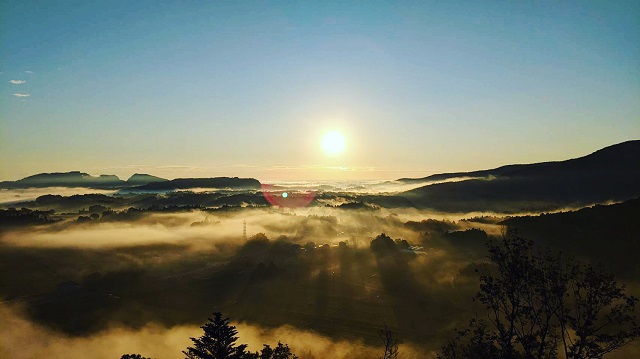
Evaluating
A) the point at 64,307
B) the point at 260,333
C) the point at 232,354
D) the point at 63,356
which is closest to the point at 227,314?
the point at 260,333

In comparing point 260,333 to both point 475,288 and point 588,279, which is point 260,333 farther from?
point 588,279

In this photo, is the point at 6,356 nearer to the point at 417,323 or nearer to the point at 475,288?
the point at 417,323

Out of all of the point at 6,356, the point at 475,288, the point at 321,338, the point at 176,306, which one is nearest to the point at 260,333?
the point at 321,338

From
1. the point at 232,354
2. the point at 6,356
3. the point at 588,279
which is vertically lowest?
the point at 6,356

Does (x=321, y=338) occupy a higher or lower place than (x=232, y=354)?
lower

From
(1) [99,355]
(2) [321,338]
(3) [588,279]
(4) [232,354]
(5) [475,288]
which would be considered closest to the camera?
(3) [588,279]

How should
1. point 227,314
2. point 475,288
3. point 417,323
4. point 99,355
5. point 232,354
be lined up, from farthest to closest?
point 475,288
point 227,314
point 417,323
point 99,355
point 232,354

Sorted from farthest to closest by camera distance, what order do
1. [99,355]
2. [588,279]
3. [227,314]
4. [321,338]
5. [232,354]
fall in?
1. [227,314]
2. [321,338]
3. [99,355]
4. [232,354]
5. [588,279]

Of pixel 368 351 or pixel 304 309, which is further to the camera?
pixel 304 309

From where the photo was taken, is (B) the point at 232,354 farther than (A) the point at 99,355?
No
